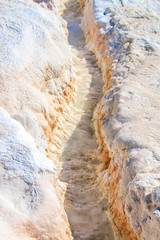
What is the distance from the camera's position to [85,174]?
381cm

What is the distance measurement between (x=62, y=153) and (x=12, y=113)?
900 mm

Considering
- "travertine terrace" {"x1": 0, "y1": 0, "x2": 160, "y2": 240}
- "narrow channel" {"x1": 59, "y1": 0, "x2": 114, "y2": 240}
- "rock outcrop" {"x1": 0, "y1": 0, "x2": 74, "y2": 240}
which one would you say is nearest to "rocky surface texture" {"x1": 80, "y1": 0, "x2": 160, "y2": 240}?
"travertine terrace" {"x1": 0, "y1": 0, "x2": 160, "y2": 240}

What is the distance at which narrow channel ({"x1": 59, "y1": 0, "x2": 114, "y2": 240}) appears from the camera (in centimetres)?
319

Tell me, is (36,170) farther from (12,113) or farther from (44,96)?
(44,96)

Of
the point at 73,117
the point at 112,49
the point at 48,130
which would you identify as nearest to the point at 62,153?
the point at 48,130

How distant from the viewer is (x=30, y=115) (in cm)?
364

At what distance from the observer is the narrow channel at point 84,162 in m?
3.19

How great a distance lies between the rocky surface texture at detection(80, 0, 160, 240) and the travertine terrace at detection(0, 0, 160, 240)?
0.01 metres

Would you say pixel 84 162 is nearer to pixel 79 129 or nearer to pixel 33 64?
pixel 79 129

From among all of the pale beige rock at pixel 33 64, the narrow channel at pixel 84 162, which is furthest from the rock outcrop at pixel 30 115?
the narrow channel at pixel 84 162

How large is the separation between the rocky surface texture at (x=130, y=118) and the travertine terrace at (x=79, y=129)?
0.01m

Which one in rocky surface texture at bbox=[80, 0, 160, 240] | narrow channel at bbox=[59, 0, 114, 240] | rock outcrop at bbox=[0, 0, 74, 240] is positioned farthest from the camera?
narrow channel at bbox=[59, 0, 114, 240]

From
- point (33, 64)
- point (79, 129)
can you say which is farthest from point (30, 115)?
point (79, 129)

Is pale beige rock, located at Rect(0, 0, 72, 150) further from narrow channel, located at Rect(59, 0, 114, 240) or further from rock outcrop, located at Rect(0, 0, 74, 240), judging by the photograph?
narrow channel, located at Rect(59, 0, 114, 240)
